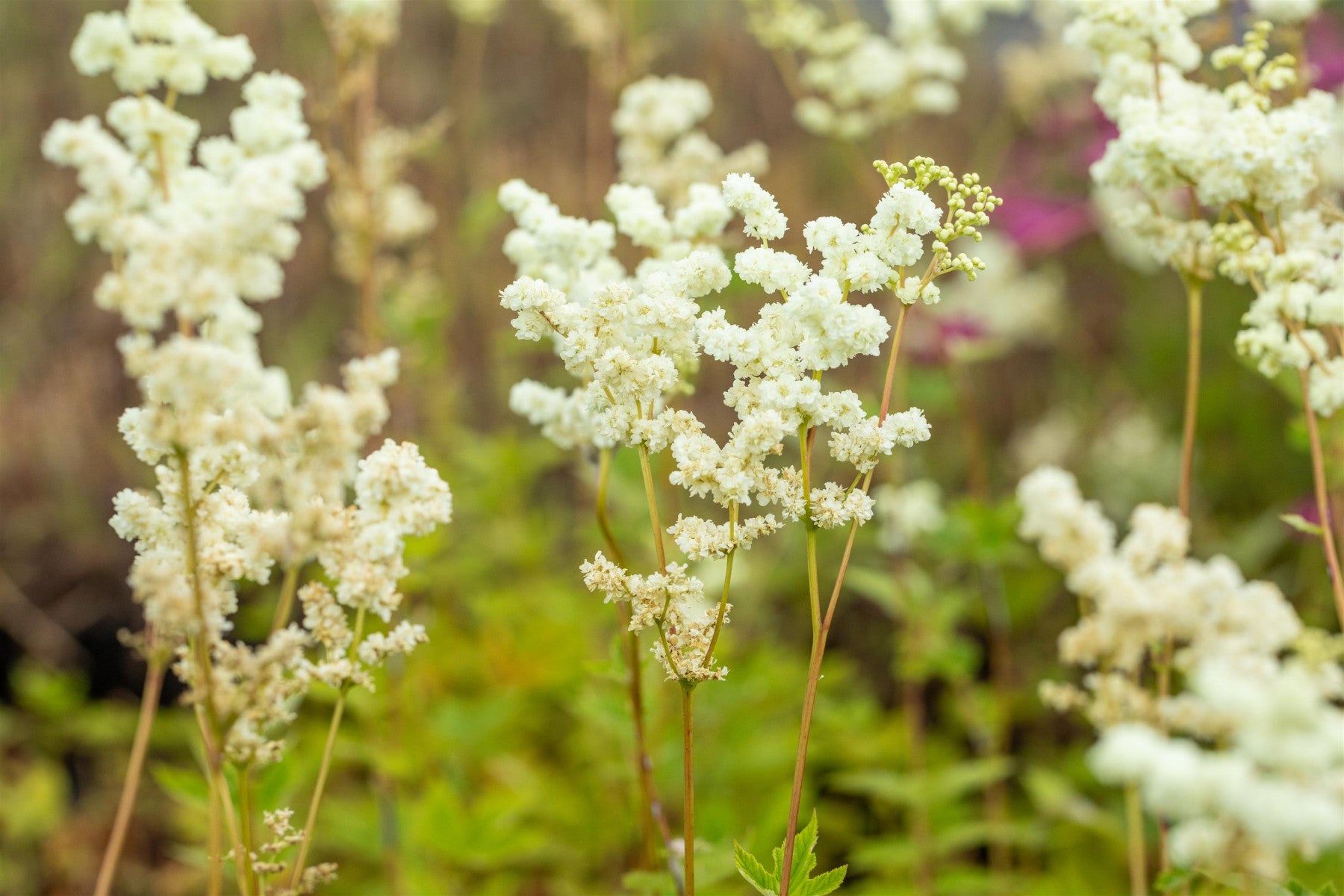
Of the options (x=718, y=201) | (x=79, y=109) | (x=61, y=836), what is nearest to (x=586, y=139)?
(x=79, y=109)

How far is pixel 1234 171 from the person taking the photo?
Answer: 68.7 inches

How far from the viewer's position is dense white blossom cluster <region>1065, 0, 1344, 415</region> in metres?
1.70

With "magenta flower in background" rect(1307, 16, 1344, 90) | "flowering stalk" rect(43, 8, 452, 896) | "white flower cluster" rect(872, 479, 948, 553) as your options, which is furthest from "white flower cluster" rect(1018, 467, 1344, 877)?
"magenta flower in background" rect(1307, 16, 1344, 90)

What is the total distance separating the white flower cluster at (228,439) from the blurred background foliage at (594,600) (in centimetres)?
76

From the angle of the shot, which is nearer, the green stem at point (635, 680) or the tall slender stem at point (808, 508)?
the tall slender stem at point (808, 508)

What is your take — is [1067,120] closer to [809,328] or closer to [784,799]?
[784,799]

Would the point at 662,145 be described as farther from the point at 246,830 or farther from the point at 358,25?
the point at 246,830

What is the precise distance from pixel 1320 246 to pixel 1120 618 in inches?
41.6

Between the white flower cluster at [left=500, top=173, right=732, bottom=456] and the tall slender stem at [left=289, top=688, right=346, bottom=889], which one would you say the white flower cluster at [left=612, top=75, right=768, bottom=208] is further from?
the tall slender stem at [left=289, top=688, right=346, bottom=889]

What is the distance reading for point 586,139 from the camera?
8648 mm

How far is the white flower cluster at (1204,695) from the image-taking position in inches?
33.1

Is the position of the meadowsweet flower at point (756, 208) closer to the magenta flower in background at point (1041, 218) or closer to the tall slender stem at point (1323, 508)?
the tall slender stem at point (1323, 508)

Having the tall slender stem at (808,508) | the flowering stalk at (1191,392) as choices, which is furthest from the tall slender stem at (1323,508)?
the tall slender stem at (808,508)

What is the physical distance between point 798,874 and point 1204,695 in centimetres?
86
